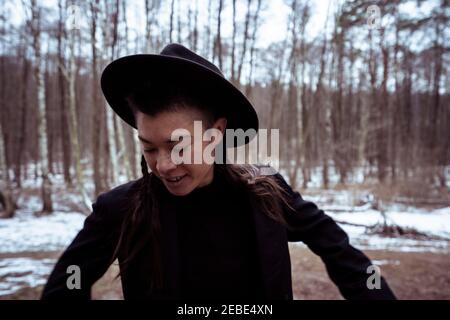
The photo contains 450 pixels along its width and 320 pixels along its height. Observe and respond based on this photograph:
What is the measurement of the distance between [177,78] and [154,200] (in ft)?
1.55

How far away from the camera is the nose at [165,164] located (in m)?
0.99

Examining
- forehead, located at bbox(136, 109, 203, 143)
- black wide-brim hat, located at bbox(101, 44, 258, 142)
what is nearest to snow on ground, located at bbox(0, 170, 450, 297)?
black wide-brim hat, located at bbox(101, 44, 258, 142)

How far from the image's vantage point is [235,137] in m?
1.38

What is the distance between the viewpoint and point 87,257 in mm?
1072

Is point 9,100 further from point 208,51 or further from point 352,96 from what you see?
point 352,96

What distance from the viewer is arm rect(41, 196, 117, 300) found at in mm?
1012

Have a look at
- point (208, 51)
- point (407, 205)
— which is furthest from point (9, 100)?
point (407, 205)

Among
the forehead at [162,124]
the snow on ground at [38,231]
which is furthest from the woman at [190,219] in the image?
the snow on ground at [38,231]

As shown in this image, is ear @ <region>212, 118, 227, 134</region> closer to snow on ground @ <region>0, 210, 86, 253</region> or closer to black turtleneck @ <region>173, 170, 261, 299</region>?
black turtleneck @ <region>173, 170, 261, 299</region>

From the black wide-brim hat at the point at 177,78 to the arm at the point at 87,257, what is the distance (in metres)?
0.47

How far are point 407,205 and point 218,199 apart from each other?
994 centimetres

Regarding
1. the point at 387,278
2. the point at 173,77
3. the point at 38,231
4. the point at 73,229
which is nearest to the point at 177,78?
the point at 173,77

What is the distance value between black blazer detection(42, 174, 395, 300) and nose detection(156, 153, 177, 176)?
23cm
